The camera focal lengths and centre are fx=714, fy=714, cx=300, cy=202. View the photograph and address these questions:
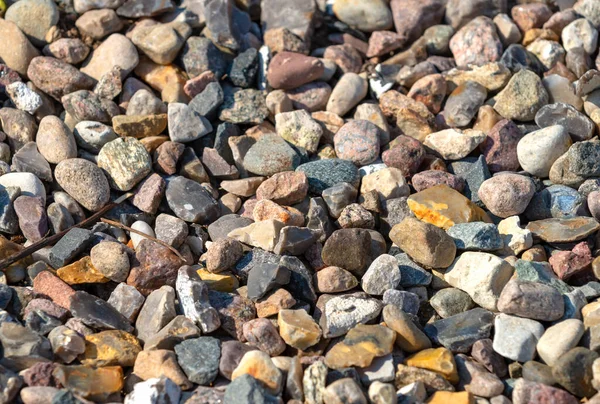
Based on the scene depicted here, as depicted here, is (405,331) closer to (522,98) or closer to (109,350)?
(109,350)

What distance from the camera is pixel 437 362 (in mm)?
1907

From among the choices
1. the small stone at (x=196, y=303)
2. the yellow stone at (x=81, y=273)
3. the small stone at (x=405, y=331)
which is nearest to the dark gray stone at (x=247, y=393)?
the small stone at (x=196, y=303)

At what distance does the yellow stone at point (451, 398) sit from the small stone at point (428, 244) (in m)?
0.44

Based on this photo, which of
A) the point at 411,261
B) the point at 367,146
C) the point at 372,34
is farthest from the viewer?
the point at 372,34

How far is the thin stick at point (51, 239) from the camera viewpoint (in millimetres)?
2166

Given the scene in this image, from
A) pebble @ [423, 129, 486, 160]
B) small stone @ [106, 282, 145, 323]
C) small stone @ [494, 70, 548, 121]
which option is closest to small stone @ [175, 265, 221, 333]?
small stone @ [106, 282, 145, 323]

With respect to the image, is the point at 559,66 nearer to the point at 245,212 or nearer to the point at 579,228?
the point at 579,228

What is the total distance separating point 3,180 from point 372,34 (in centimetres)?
155

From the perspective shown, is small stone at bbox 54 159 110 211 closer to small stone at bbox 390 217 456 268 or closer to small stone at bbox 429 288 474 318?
small stone at bbox 390 217 456 268

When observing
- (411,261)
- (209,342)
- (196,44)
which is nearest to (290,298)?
(209,342)

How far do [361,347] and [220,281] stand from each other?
1.67 ft

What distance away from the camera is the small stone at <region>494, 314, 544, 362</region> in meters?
1.95

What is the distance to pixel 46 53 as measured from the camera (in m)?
2.73

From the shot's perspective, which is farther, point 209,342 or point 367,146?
point 367,146
